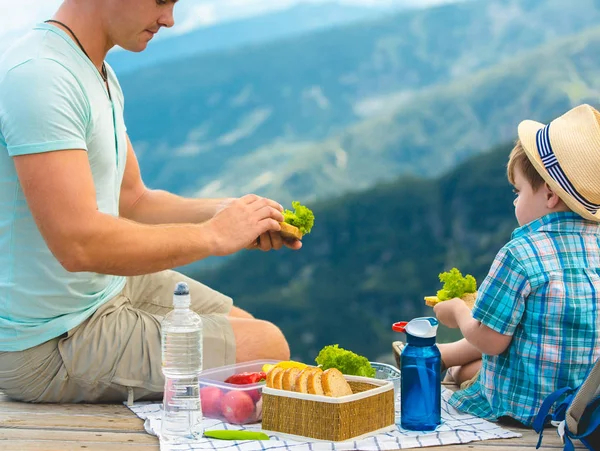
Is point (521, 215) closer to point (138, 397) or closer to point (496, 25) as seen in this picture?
point (138, 397)

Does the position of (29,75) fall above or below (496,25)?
below

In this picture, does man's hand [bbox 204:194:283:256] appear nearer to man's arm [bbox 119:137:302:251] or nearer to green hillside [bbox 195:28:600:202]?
man's arm [bbox 119:137:302:251]

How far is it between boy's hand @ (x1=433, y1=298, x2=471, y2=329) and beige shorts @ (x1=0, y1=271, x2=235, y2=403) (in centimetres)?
88

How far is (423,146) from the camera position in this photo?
2727 centimetres

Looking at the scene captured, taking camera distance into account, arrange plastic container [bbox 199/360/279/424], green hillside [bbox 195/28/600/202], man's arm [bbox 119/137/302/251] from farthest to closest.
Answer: green hillside [bbox 195/28/600/202]
man's arm [bbox 119/137/302/251]
plastic container [bbox 199/360/279/424]

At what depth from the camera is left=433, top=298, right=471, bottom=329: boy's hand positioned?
336 centimetres

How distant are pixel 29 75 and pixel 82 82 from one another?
0.74 feet

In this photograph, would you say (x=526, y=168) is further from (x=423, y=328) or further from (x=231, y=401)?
(x=231, y=401)

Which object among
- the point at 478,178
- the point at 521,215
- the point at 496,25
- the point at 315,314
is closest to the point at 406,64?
the point at 496,25

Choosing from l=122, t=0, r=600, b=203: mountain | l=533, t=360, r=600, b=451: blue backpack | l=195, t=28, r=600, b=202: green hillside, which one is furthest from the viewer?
l=195, t=28, r=600, b=202: green hillside

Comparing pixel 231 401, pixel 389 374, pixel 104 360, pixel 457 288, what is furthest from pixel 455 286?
pixel 104 360

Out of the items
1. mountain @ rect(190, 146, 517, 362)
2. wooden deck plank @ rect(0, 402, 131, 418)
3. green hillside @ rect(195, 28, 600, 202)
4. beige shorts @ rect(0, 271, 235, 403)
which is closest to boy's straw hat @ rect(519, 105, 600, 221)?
beige shorts @ rect(0, 271, 235, 403)

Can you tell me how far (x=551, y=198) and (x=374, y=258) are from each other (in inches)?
941

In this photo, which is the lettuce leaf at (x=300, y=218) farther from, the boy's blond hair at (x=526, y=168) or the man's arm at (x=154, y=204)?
the boy's blond hair at (x=526, y=168)
